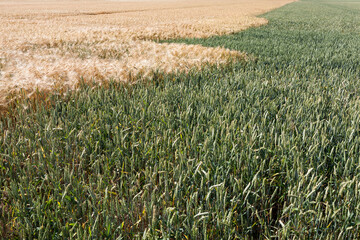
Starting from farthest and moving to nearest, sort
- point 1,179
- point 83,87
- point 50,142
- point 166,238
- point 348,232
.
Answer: point 83,87 → point 50,142 → point 1,179 → point 348,232 → point 166,238

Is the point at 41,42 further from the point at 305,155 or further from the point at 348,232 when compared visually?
the point at 348,232

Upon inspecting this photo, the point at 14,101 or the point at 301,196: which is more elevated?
the point at 14,101

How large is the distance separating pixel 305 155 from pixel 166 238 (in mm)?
1165

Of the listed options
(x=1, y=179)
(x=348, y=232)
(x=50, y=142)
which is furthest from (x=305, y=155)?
(x=1, y=179)

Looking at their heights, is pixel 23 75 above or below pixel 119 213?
above

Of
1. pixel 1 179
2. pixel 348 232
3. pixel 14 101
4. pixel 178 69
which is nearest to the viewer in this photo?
pixel 348 232

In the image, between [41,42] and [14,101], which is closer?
[14,101]

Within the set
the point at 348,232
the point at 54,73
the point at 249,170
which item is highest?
the point at 54,73

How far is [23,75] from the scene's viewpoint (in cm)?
371

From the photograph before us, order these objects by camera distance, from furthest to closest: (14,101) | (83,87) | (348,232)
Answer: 1. (83,87)
2. (14,101)
3. (348,232)

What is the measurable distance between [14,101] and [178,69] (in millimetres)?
2242

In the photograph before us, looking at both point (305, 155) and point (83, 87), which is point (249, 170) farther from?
point (83, 87)

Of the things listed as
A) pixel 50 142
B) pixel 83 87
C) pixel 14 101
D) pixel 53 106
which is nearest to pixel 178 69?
pixel 83 87

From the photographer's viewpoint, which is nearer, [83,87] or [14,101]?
[14,101]
